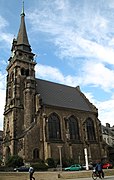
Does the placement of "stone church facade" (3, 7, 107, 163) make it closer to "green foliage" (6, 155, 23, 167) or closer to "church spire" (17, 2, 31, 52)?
"church spire" (17, 2, 31, 52)

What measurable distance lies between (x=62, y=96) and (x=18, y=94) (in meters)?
10.6

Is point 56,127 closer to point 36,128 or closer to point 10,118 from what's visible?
point 36,128

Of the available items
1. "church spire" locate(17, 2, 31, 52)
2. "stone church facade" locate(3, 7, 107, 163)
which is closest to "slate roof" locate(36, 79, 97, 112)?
"stone church facade" locate(3, 7, 107, 163)

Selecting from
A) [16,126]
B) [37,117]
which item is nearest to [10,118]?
[16,126]

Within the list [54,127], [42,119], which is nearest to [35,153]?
[42,119]

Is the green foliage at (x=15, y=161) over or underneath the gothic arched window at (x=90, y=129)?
underneath

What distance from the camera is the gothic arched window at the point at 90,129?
160 feet

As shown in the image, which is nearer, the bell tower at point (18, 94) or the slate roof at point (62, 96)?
the bell tower at point (18, 94)

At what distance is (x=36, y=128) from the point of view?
135 feet

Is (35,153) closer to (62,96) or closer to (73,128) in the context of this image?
(73,128)

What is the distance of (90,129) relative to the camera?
49.6m

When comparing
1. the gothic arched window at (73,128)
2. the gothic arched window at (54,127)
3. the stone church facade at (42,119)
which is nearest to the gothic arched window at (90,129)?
the stone church facade at (42,119)

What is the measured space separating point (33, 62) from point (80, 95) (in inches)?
589

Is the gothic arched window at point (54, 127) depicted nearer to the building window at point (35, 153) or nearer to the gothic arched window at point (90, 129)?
the building window at point (35, 153)
